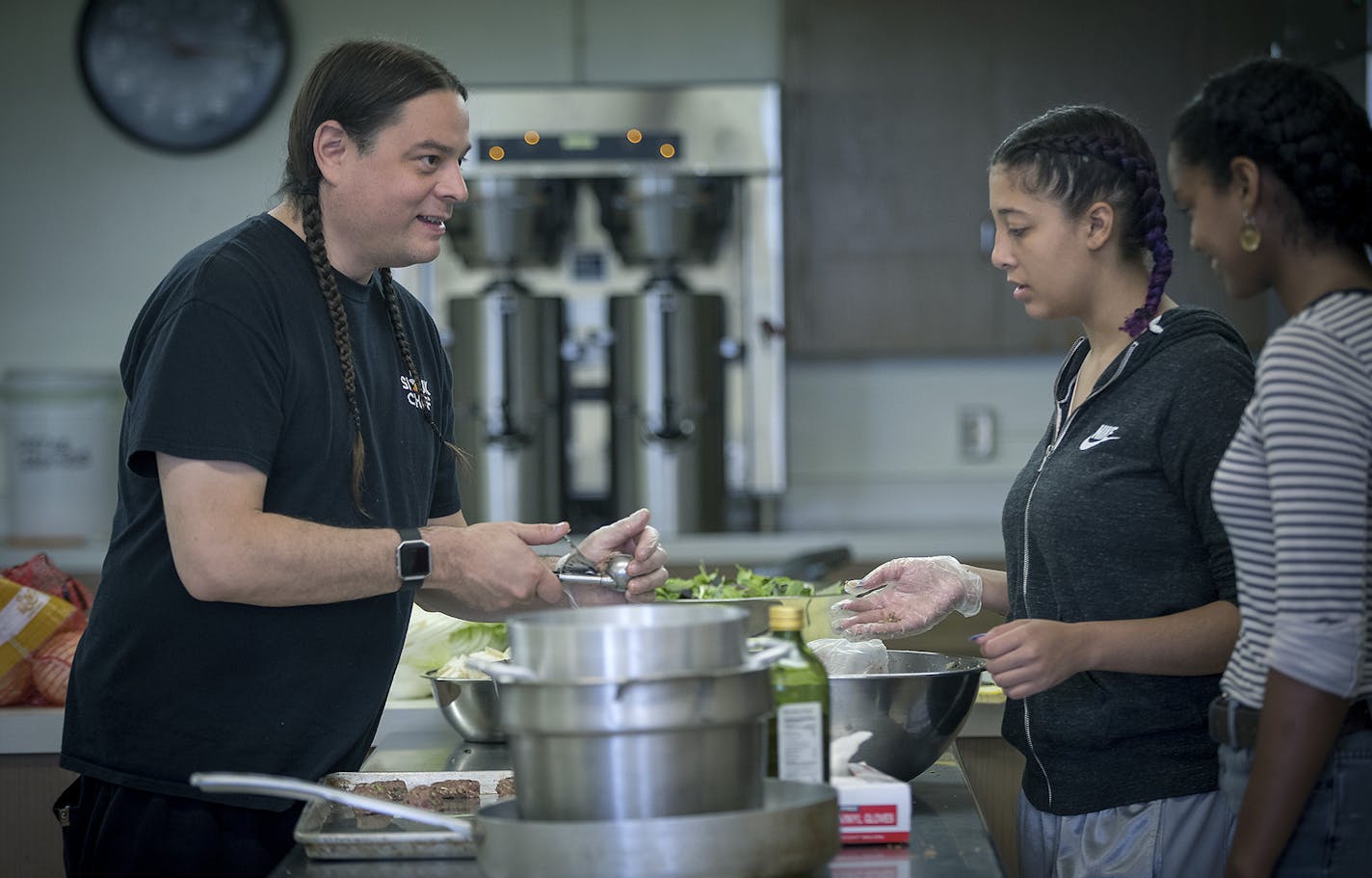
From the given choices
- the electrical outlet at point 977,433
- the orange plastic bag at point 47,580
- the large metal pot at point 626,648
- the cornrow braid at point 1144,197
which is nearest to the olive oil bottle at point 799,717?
the large metal pot at point 626,648

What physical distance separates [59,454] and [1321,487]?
3654 millimetres

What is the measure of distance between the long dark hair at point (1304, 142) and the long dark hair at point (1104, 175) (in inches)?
13.5

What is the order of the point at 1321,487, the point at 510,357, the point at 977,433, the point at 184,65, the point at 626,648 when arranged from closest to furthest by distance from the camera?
the point at 626,648 < the point at 1321,487 < the point at 510,357 < the point at 184,65 < the point at 977,433

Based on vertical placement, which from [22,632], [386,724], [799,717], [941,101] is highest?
[941,101]

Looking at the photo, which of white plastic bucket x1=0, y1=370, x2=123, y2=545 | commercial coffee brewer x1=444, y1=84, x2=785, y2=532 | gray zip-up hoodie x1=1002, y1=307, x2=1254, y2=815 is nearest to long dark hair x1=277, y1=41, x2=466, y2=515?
gray zip-up hoodie x1=1002, y1=307, x2=1254, y2=815

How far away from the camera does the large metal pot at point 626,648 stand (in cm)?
108

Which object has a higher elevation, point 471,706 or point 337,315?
point 337,315

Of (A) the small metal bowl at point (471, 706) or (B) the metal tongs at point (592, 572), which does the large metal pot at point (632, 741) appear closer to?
(B) the metal tongs at point (592, 572)

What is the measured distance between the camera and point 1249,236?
4.32 ft

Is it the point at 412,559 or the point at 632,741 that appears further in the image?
the point at 412,559

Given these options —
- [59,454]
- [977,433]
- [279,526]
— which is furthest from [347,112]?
[977,433]

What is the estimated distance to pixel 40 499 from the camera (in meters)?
4.08

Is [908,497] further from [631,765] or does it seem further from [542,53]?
[631,765]

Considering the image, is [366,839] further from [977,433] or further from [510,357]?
[977,433]
